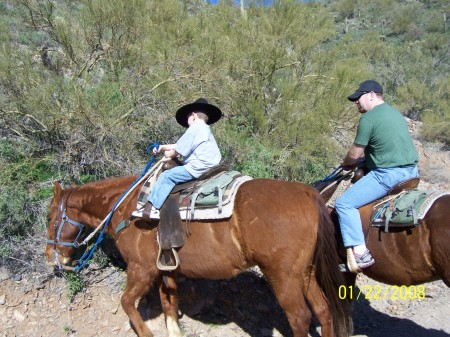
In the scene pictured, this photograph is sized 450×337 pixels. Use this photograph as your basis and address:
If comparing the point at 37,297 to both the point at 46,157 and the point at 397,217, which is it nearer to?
the point at 46,157

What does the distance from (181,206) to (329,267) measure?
1599 mm

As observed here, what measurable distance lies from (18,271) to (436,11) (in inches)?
1722

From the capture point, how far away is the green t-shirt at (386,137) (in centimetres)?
407

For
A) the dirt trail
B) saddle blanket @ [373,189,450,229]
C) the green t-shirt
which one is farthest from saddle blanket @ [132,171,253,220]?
the dirt trail

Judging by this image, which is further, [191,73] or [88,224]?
[191,73]

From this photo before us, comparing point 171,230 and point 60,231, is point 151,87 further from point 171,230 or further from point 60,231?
point 171,230

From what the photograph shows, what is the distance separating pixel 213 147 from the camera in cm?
465

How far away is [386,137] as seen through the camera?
408cm

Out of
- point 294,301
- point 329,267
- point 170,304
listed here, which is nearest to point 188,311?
point 170,304

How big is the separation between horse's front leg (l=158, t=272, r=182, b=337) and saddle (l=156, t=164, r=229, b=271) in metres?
0.49

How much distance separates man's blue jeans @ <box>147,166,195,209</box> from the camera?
4.42 m

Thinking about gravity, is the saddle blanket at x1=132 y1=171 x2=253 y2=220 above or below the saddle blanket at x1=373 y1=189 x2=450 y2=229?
above

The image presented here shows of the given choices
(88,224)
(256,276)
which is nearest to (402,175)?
(256,276)
